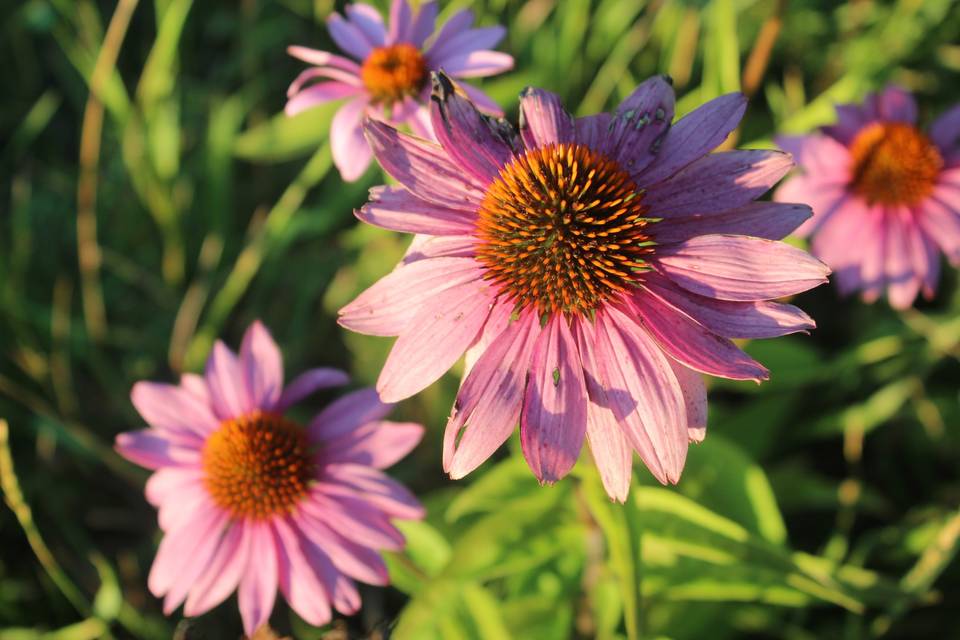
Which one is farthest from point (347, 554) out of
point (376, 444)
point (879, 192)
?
point (879, 192)

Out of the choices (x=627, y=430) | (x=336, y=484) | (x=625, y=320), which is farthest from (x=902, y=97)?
(x=336, y=484)

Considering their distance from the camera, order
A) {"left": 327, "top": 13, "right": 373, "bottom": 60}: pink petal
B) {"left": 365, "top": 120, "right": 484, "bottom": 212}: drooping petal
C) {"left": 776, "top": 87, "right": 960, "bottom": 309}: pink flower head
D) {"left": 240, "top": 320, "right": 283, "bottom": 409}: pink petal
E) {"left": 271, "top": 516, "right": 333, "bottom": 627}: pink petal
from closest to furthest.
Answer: {"left": 365, "top": 120, "right": 484, "bottom": 212}: drooping petal
{"left": 271, "top": 516, "right": 333, "bottom": 627}: pink petal
{"left": 240, "top": 320, "right": 283, "bottom": 409}: pink petal
{"left": 327, "top": 13, "right": 373, "bottom": 60}: pink petal
{"left": 776, "top": 87, "right": 960, "bottom": 309}: pink flower head

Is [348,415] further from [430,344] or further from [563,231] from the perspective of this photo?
[563,231]

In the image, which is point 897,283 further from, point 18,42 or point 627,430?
A: point 18,42

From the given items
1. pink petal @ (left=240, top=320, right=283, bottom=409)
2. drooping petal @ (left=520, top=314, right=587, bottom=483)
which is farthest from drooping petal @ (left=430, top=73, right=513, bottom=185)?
pink petal @ (left=240, top=320, right=283, bottom=409)

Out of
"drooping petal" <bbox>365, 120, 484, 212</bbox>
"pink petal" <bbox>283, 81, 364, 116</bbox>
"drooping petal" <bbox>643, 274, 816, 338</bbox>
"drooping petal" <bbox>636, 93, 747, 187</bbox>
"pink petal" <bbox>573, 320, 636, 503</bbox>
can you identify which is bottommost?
"pink petal" <bbox>573, 320, 636, 503</bbox>

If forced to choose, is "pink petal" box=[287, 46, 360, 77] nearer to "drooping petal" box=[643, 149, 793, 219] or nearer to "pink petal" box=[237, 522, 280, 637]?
"drooping petal" box=[643, 149, 793, 219]
